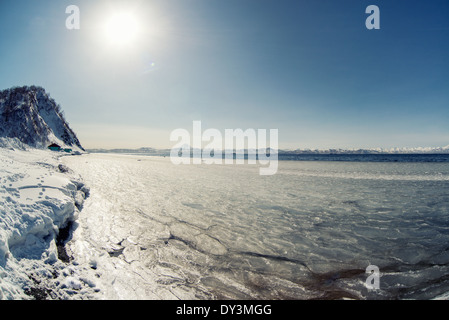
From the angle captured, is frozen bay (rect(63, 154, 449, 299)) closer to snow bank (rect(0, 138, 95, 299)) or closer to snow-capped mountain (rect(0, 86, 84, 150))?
snow bank (rect(0, 138, 95, 299))

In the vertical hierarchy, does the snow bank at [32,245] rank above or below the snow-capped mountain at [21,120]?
below

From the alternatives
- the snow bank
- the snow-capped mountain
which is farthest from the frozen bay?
the snow-capped mountain

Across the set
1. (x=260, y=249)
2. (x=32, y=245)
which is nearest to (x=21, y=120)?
(x=32, y=245)

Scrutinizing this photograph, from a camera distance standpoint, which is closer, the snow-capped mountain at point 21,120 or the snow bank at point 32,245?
the snow bank at point 32,245

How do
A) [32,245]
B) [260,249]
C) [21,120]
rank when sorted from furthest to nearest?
[21,120] → [260,249] → [32,245]

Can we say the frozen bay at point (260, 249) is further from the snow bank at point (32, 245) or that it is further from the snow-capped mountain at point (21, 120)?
the snow-capped mountain at point (21, 120)

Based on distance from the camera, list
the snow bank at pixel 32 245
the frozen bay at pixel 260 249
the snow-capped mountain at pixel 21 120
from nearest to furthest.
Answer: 1. the snow bank at pixel 32 245
2. the frozen bay at pixel 260 249
3. the snow-capped mountain at pixel 21 120

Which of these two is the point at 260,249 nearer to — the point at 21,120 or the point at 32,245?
the point at 32,245

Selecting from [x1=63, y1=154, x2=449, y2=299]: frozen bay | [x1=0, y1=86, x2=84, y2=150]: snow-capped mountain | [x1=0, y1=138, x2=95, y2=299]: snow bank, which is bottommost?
[x1=63, y1=154, x2=449, y2=299]: frozen bay

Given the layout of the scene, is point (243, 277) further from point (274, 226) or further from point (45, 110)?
point (45, 110)

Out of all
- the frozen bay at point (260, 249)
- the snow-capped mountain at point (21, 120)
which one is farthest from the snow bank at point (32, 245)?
the snow-capped mountain at point (21, 120)

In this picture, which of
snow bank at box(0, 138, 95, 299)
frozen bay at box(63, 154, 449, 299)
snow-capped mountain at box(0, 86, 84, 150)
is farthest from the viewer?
snow-capped mountain at box(0, 86, 84, 150)
